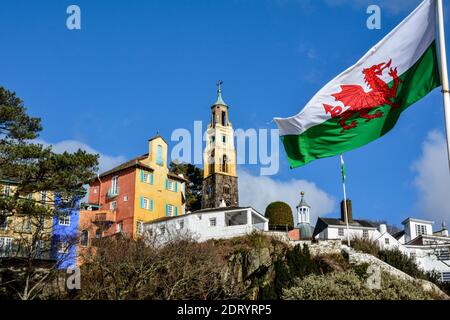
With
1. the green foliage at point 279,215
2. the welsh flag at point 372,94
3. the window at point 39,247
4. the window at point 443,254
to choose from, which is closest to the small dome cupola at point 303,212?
the green foliage at point 279,215

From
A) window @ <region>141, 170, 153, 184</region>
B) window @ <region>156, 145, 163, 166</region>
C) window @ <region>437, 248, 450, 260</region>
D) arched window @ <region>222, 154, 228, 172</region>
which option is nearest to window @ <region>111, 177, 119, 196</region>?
window @ <region>141, 170, 153, 184</region>

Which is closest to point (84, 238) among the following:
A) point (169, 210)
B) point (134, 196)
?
point (134, 196)

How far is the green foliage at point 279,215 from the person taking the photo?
69.3 m

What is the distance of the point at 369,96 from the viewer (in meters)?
15.8

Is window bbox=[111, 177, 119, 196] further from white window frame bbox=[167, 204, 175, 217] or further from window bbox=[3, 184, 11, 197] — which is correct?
window bbox=[3, 184, 11, 197]

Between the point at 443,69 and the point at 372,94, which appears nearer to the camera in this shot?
the point at 443,69

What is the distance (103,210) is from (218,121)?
3156 centimetres

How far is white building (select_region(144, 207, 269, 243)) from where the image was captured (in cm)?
5741

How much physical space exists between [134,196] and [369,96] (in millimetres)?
51196

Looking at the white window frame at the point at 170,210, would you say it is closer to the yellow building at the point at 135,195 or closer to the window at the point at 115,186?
the yellow building at the point at 135,195

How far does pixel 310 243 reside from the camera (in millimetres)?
54500

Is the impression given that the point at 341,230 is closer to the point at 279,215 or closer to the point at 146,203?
the point at 279,215
